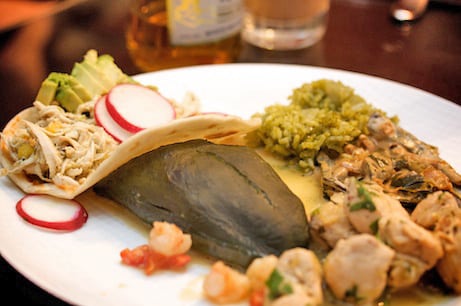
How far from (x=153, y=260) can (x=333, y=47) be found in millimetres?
2348

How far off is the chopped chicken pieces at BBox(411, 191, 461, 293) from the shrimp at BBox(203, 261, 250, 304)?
1.72 feet

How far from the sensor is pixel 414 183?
207cm

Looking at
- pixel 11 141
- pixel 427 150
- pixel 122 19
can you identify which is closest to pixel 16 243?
pixel 11 141

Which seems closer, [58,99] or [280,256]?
[280,256]

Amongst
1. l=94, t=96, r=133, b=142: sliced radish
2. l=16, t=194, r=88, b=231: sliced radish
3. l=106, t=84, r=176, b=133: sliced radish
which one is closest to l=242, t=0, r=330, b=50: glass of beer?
l=106, t=84, r=176, b=133: sliced radish

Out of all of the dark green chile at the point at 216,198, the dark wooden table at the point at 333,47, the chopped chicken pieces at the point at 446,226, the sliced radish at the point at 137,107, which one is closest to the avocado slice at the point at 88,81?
the sliced radish at the point at 137,107

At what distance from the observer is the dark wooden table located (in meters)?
3.42

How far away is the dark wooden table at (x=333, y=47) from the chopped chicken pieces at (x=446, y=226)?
1.48 meters

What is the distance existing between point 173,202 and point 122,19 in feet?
8.48

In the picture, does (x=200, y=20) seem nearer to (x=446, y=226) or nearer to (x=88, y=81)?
(x=88, y=81)

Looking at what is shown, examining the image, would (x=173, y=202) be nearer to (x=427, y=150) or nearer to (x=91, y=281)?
(x=91, y=281)

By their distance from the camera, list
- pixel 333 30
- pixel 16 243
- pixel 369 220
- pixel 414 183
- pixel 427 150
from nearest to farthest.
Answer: pixel 369 220 < pixel 16 243 < pixel 414 183 < pixel 427 150 < pixel 333 30

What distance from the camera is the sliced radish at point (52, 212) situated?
1.96m

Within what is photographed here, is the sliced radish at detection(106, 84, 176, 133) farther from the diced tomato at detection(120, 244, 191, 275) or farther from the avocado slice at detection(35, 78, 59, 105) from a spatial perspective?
the diced tomato at detection(120, 244, 191, 275)
